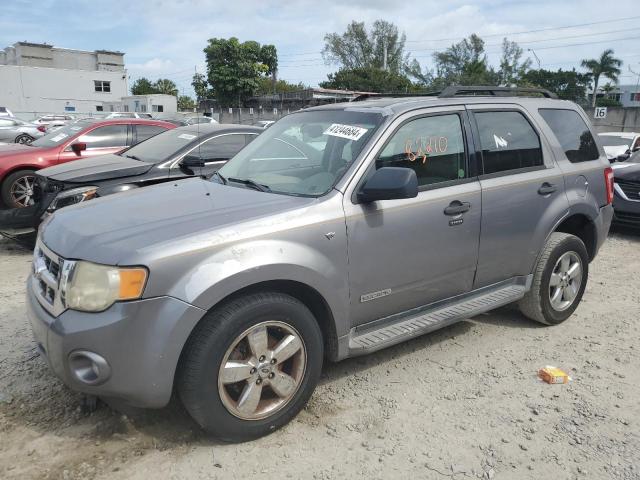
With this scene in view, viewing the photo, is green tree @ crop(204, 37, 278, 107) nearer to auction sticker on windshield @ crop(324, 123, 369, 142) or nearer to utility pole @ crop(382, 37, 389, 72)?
utility pole @ crop(382, 37, 389, 72)

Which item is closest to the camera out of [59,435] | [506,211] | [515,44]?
[59,435]

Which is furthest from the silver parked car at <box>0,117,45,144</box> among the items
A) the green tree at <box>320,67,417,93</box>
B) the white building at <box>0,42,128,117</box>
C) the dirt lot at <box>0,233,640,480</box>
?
the green tree at <box>320,67,417,93</box>

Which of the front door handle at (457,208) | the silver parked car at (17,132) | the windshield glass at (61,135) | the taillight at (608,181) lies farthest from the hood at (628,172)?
the silver parked car at (17,132)

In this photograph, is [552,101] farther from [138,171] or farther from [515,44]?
[515,44]

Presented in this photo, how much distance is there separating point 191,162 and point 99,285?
371cm

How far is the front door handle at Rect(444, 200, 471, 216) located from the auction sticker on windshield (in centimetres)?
75

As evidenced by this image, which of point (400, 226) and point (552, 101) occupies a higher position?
point (552, 101)

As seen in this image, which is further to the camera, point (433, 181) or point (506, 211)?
point (506, 211)

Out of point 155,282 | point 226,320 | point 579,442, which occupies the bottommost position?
point 579,442

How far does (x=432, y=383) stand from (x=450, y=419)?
43cm

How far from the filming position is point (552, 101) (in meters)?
4.61

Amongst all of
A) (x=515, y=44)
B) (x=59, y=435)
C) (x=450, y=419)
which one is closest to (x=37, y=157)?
(x=59, y=435)

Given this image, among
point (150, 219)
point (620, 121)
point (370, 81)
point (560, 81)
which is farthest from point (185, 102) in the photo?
point (150, 219)

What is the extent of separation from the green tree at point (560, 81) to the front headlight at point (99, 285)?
72.6 metres
